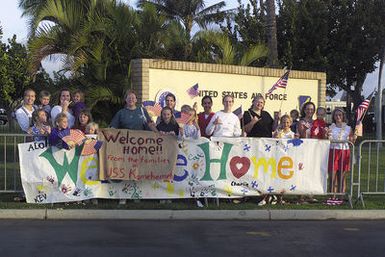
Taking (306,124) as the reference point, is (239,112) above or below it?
above

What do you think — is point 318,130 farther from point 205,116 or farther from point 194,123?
point 194,123

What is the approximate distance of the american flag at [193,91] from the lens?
1365 centimetres

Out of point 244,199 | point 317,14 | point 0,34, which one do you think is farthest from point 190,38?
point 0,34

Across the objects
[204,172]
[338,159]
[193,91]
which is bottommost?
[204,172]

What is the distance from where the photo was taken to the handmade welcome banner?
8609 millimetres

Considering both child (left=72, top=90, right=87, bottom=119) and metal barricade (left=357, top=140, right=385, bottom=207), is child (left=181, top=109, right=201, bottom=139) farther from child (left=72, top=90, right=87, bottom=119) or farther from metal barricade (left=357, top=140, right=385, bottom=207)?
metal barricade (left=357, top=140, right=385, bottom=207)

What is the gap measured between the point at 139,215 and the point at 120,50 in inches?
291

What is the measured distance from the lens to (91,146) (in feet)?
28.1

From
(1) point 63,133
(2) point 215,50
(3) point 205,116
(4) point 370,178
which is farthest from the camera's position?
(2) point 215,50

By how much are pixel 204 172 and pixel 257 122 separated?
4.44 ft

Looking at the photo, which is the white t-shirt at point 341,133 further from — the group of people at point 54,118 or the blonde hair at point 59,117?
the blonde hair at point 59,117

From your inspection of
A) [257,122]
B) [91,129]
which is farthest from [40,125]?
Answer: [257,122]
